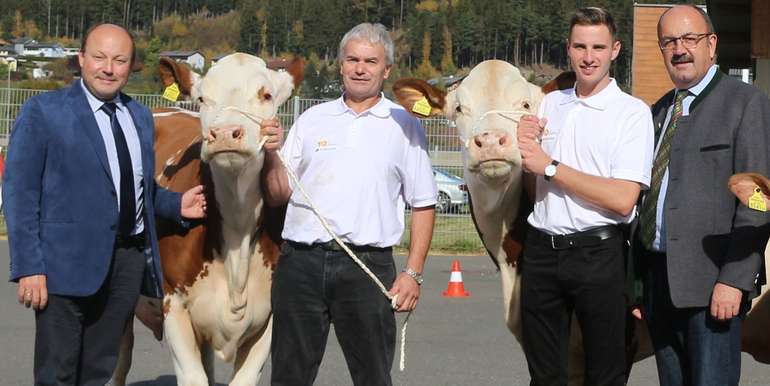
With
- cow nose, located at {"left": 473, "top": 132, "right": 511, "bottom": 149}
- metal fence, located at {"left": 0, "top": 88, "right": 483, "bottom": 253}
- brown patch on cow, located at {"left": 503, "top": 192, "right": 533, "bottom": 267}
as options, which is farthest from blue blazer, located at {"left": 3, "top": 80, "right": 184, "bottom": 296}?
metal fence, located at {"left": 0, "top": 88, "right": 483, "bottom": 253}

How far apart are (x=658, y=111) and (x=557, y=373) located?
4.41 ft

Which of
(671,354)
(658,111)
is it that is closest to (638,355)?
(671,354)

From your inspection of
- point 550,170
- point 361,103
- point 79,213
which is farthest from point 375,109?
point 79,213

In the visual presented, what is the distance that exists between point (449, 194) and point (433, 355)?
10.1 meters

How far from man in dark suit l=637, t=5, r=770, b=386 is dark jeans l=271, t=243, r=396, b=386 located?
4.11 feet

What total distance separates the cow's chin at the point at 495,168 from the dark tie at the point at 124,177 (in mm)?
1649

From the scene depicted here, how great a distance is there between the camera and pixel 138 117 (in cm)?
557

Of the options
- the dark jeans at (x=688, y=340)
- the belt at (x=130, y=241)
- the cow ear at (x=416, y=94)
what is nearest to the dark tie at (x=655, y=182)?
the dark jeans at (x=688, y=340)

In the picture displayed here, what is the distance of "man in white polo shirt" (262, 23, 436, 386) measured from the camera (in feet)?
17.3

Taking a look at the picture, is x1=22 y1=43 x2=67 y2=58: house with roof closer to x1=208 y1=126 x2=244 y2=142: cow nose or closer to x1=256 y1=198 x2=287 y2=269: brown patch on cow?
x1=256 y1=198 x2=287 y2=269: brown patch on cow

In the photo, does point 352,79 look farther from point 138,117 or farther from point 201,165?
point 201,165

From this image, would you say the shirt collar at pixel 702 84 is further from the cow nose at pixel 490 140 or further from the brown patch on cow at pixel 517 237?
the brown patch on cow at pixel 517 237

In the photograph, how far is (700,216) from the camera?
197 inches

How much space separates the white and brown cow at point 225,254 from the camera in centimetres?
606
